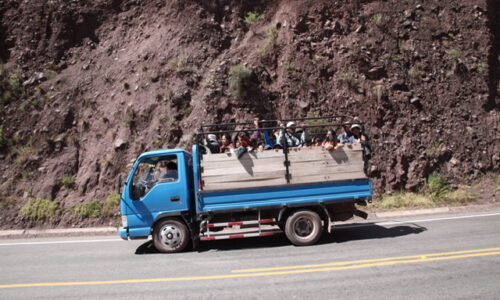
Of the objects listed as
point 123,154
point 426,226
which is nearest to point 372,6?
point 426,226

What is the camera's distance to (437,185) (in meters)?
13.0

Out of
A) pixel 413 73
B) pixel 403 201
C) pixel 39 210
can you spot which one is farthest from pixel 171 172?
pixel 413 73

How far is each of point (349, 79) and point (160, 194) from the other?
35.3ft

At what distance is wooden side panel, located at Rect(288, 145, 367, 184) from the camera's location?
25.3 feet

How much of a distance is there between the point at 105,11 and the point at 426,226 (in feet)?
60.7

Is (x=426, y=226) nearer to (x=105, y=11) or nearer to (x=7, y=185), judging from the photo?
(x=7, y=185)

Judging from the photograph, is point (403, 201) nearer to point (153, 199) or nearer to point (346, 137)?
point (346, 137)

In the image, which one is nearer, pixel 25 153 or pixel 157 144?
pixel 157 144

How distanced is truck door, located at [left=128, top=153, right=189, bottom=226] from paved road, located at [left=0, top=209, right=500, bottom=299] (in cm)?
95

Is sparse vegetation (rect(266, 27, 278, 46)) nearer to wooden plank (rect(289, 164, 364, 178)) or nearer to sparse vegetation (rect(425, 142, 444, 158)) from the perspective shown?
sparse vegetation (rect(425, 142, 444, 158))

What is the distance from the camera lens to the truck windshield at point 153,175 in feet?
25.4

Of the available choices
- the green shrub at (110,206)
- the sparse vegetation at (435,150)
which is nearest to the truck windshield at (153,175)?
the green shrub at (110,206)

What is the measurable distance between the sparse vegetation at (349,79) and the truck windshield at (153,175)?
32.9 ft

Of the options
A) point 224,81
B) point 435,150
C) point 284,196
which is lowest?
point 284,196
